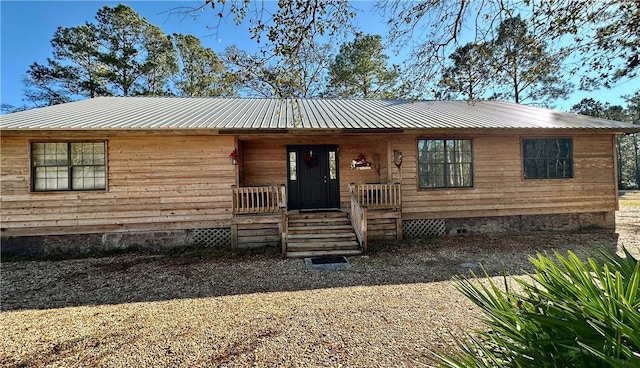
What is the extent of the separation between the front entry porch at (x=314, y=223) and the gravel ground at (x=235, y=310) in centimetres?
65

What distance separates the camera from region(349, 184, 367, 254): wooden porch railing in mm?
6910

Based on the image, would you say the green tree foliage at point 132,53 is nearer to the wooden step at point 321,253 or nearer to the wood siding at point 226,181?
the wood siding at point 226,181

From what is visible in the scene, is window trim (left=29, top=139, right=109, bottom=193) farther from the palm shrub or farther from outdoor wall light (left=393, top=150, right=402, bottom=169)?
the palm shrub

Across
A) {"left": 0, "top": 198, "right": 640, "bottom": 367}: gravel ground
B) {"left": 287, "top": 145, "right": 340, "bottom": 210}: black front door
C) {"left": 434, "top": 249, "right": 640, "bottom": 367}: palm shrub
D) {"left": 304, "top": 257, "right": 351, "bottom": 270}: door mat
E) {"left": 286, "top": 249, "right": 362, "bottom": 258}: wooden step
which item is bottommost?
{"left": 0, "top": 198, "right": 640, "bottom": 367}: gravel ground

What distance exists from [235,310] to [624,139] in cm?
5262

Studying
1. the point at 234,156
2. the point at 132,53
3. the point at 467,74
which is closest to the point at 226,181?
the point at 234,156

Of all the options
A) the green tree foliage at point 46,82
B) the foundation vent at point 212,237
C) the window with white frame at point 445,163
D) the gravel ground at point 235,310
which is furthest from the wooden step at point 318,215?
the green tree foliage at point 46,82

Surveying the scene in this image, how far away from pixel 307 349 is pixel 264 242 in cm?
483

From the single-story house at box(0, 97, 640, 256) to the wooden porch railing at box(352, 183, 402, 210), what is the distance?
33 mm

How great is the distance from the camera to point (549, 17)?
149 inches

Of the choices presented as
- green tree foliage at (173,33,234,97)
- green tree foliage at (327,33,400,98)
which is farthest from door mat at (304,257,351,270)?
green tree foliage at (173,33,234,97)

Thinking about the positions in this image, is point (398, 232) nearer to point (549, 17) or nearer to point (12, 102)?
point (549, 17)

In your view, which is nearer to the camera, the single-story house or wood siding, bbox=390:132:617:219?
the single-story house

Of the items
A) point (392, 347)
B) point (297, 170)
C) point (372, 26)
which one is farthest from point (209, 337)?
point (297, 170)
